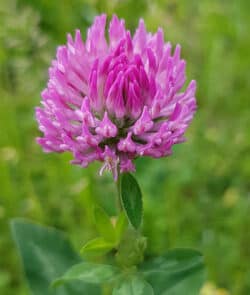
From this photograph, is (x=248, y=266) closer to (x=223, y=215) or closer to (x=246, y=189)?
(x=223, y=215)

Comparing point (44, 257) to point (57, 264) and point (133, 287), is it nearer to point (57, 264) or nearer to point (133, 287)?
point (57, 264)

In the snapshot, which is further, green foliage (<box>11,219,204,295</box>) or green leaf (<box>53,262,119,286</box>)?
green foliage (<box>11,219,204,295</box>)

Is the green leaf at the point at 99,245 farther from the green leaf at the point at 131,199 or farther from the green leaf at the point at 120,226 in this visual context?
the green leaf at the point at 131,199

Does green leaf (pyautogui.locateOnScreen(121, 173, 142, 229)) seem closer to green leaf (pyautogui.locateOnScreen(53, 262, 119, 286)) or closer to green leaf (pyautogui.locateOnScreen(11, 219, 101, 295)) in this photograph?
green leaf (pyautogui.locateOnScreen(53, 262, 119, 286))

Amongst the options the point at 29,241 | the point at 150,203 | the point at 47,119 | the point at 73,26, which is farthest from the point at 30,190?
the point at 47,119

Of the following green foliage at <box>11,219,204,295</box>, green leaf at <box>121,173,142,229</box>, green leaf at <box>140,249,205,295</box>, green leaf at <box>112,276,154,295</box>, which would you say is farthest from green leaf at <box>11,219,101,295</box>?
green leaf at <box>121,173,142,229</box>

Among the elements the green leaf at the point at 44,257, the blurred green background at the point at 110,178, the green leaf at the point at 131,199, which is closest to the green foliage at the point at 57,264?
the green leaf at the point at 44,257
